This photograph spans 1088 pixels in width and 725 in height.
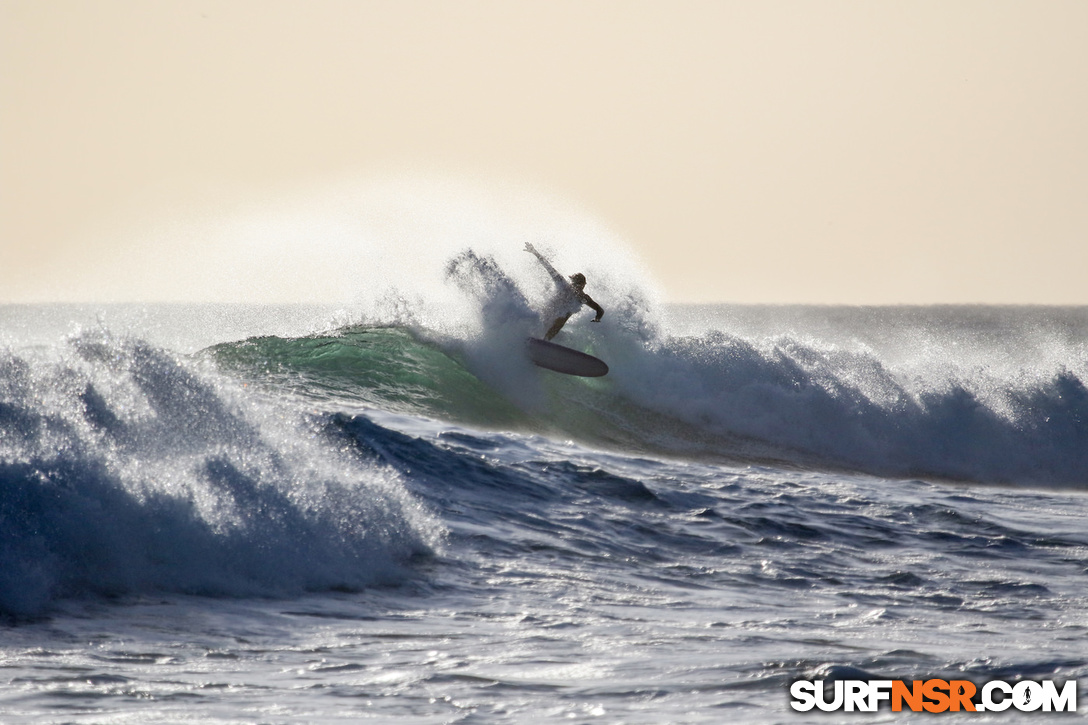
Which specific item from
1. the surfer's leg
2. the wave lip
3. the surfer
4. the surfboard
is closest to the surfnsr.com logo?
the wave lip

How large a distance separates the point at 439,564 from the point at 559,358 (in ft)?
29.3

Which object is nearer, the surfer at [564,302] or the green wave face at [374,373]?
the green wave face at [374,373]

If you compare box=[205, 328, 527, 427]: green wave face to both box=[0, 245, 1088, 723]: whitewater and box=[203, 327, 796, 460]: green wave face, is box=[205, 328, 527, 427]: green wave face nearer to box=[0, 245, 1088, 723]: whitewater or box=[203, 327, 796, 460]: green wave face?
box=[203, 327, 796, 460]: green wave face

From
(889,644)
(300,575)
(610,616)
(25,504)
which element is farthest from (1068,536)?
(25,504)

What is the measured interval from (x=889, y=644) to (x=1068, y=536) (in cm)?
470

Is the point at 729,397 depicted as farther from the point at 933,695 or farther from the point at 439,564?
the point at 933,695

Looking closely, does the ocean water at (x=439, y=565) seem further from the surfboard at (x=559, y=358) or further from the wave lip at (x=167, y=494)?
the surfboard at (x=559, y=358)

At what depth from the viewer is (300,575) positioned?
7172mm

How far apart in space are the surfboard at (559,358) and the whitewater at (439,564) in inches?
75.6

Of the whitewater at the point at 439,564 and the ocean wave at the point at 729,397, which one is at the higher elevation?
the ocean wave at the point at 729,397

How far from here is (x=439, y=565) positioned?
7871mm

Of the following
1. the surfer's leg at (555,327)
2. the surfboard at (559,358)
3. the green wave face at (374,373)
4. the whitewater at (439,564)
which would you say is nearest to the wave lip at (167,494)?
the whitewater at (439,564)

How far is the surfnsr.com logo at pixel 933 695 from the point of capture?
17.0ft

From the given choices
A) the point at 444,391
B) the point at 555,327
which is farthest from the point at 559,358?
the point at 444,391
